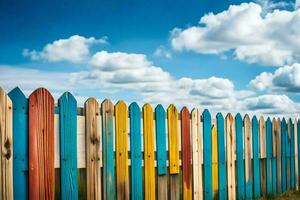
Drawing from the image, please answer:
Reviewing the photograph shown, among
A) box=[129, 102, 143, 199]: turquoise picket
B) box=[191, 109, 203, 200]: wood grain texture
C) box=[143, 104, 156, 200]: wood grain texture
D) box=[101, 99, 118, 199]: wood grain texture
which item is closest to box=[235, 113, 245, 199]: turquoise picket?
box=[191, 109, 203, 200]: wood grain texture

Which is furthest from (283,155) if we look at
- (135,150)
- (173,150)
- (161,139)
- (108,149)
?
(108,149)

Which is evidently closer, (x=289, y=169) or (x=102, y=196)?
(x=102, y=196)

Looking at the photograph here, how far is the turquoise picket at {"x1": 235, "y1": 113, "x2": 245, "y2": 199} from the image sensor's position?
8.46 metres

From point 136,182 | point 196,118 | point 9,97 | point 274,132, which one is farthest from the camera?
point 274,132

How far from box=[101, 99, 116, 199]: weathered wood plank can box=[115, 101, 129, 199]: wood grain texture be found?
99 millimetres

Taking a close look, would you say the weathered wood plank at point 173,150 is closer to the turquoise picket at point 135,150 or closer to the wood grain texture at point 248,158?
the turquoise picket at point 135,150

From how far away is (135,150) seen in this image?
6.23 m

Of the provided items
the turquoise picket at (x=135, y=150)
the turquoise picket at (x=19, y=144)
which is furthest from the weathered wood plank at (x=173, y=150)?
the turquoise picket at (x=19, y=144)

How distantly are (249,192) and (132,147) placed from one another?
3559mm

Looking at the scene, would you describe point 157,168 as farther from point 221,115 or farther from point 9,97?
point 9,97

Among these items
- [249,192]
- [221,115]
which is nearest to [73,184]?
[221,115]

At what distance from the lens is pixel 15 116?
498cm

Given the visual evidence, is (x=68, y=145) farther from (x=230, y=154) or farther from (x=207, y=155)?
(x=230, y=154)

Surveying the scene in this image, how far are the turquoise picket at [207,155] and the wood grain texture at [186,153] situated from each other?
454 millimetres
